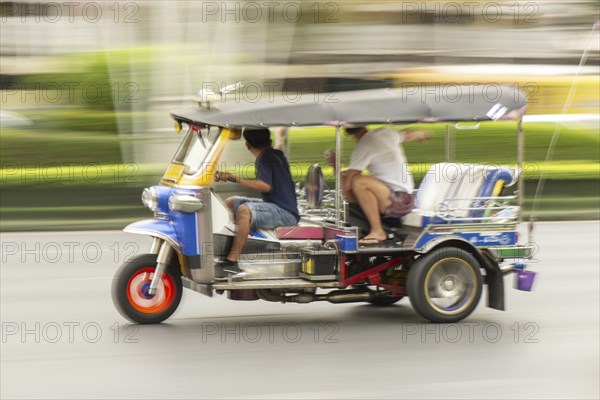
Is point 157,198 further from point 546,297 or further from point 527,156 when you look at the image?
point 527,156

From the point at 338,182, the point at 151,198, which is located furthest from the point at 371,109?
the point at 151,198

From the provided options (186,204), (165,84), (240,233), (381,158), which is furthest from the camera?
(165,84)

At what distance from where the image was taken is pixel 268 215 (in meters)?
9.64

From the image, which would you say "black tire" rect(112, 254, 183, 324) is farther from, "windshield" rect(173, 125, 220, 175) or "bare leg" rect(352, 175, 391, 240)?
"bare leg" rect(352, 175, 391, 240)

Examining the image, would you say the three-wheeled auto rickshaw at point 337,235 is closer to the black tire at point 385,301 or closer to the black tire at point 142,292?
the black tire at point 142,292

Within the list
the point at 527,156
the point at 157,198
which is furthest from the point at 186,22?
the point at 157,198

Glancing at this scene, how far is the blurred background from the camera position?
19594 mm

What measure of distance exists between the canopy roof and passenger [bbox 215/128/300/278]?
0.46m

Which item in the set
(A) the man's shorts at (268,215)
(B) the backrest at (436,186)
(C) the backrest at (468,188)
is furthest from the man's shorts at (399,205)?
(A) the man's shorts at (268,215)

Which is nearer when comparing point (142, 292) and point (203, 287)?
point (203, 287)

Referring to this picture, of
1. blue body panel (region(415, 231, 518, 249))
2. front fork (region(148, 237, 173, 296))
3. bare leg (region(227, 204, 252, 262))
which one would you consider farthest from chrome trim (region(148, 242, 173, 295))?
blue body panel (region(415, 231, 518, 249))

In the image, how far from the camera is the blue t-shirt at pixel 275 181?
9766 mm

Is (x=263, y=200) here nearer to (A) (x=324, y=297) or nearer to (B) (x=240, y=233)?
(B) (x=240, y=233)

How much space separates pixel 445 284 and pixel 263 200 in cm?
165
